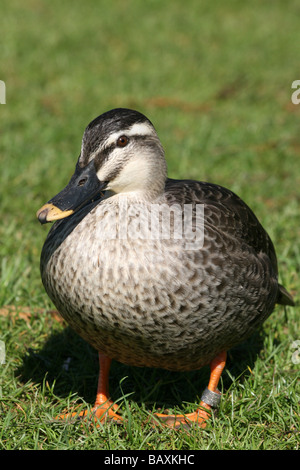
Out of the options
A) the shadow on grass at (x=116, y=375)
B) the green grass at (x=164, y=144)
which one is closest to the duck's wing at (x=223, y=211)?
the shadow on grass at (x=116, y=375)

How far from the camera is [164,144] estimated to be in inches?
267

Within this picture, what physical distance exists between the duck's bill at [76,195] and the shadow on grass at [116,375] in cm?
112

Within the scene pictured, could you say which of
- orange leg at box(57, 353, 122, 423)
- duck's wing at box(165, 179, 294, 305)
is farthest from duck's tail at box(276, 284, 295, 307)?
orange leg at box(57, 353, 122, 423)

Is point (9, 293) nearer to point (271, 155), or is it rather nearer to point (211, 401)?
point (211, 401)

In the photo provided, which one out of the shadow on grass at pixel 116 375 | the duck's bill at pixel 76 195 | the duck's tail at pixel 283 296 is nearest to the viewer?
the duck's bill at pixel 76 195

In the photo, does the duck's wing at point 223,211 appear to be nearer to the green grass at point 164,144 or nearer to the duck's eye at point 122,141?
the duck's eye at point 122,141

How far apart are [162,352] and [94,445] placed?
0.54 meters

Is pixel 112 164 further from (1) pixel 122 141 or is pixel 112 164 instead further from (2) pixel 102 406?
(2) pixel 102 406

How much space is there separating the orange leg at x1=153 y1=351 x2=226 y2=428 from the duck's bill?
1.19 meters

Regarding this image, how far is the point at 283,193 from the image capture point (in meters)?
5.82

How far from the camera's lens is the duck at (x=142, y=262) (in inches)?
109

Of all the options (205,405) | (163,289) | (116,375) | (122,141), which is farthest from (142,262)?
(116,375)

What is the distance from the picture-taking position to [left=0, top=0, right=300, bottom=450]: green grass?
10.4 feet

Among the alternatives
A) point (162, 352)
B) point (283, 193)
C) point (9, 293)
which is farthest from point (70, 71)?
point (162, 352)
